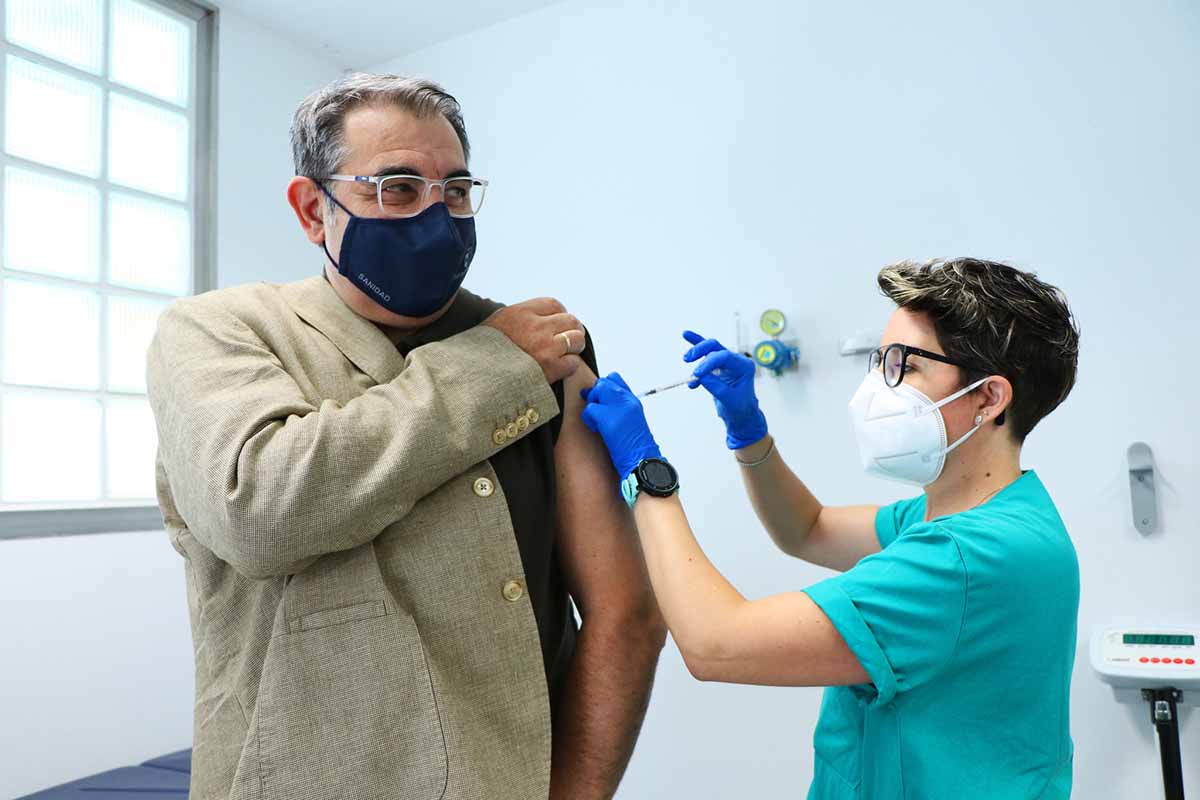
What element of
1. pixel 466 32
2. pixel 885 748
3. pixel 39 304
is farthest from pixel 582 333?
A: pixel 466 32

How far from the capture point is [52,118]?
9.80 feet

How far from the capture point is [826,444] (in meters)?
2.83

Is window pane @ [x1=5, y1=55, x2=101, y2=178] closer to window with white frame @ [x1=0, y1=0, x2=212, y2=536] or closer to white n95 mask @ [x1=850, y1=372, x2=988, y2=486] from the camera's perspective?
window with white frame @ [x1=0, y1=0, x2=212, y2=536]

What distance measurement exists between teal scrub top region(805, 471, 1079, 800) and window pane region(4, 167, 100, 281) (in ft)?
8.91

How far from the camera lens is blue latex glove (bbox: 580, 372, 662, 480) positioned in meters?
1.33

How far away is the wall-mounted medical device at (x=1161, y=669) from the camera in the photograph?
2.08 metres

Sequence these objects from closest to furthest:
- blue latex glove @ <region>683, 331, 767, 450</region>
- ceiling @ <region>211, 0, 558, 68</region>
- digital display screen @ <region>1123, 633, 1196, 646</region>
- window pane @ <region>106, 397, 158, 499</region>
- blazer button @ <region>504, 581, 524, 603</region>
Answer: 1. blazer button @ <region>504, 581, 524, 603</region>
2. blue latex glove @ <region>683, 331, 767, 450</region>
3. digital display screen @ <region>1123, 633, 1196, 646</region>
4. window pane @ <region>106, 397, 158, 499</region>
5. ceiling @ <region>211, 0, 558, 68</region>

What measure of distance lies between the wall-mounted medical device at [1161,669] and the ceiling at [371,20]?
2.87 meters

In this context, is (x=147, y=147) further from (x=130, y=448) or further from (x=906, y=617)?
(x=906, y=617)

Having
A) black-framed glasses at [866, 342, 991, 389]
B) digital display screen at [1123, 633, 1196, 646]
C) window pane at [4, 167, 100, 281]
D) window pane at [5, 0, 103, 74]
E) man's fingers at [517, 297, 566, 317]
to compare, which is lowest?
digital display screen at [1123, 633, 1196, 646]

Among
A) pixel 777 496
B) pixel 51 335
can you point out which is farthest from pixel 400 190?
pixel 51 335

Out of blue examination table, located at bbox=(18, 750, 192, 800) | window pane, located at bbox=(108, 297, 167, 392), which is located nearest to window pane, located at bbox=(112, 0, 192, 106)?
window pane, located at bbox=(108, 297, 167, 392)

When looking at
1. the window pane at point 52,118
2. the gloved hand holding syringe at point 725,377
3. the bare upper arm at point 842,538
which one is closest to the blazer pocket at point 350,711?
the gloved hand holding syringe at point 725,377

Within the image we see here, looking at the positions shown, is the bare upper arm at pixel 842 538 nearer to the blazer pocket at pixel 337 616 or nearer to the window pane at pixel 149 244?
the blazer pocket at pixel 337 616
